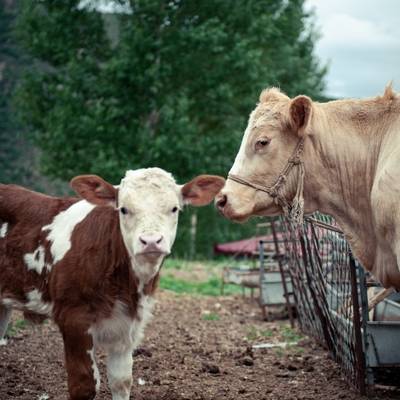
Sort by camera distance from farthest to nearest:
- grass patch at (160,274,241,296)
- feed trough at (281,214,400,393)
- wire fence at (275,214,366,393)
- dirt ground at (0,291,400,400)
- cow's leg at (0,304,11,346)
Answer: grass patch at (160,274,241,296) < cow's leg at (0,304,11,346) < dirt ground at (0,291,400,400) < wire fence at (275,214,366,393) < feed trough at (281,214,400,393)

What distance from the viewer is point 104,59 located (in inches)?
988

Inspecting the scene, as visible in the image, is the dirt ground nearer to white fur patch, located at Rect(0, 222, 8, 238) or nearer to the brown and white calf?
the brown and white calf

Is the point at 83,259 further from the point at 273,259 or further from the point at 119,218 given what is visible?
the point at 273,259

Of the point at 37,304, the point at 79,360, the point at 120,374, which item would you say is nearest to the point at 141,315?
the point at 120,374

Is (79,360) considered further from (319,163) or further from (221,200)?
(319,163)

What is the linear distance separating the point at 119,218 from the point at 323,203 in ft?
4.92

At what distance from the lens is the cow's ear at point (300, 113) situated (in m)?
4.53

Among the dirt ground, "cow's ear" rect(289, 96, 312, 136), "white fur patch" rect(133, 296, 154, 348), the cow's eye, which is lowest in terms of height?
the dirt ground

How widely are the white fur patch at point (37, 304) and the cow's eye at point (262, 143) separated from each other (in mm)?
2015

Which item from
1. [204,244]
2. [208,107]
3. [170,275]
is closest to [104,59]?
[208,107]

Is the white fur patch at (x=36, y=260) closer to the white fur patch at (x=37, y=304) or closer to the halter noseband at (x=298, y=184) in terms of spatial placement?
the white fur patch at (x=37, y=304)

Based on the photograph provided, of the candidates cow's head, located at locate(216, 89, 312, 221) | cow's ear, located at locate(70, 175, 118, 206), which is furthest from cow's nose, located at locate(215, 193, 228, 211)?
cow's ear, located at locate(70, 175, 118, 206)

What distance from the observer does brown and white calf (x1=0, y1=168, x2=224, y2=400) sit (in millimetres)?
4832

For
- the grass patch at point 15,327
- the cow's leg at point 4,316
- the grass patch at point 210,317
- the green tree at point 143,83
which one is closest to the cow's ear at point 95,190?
the cow's leg at point 4,316
